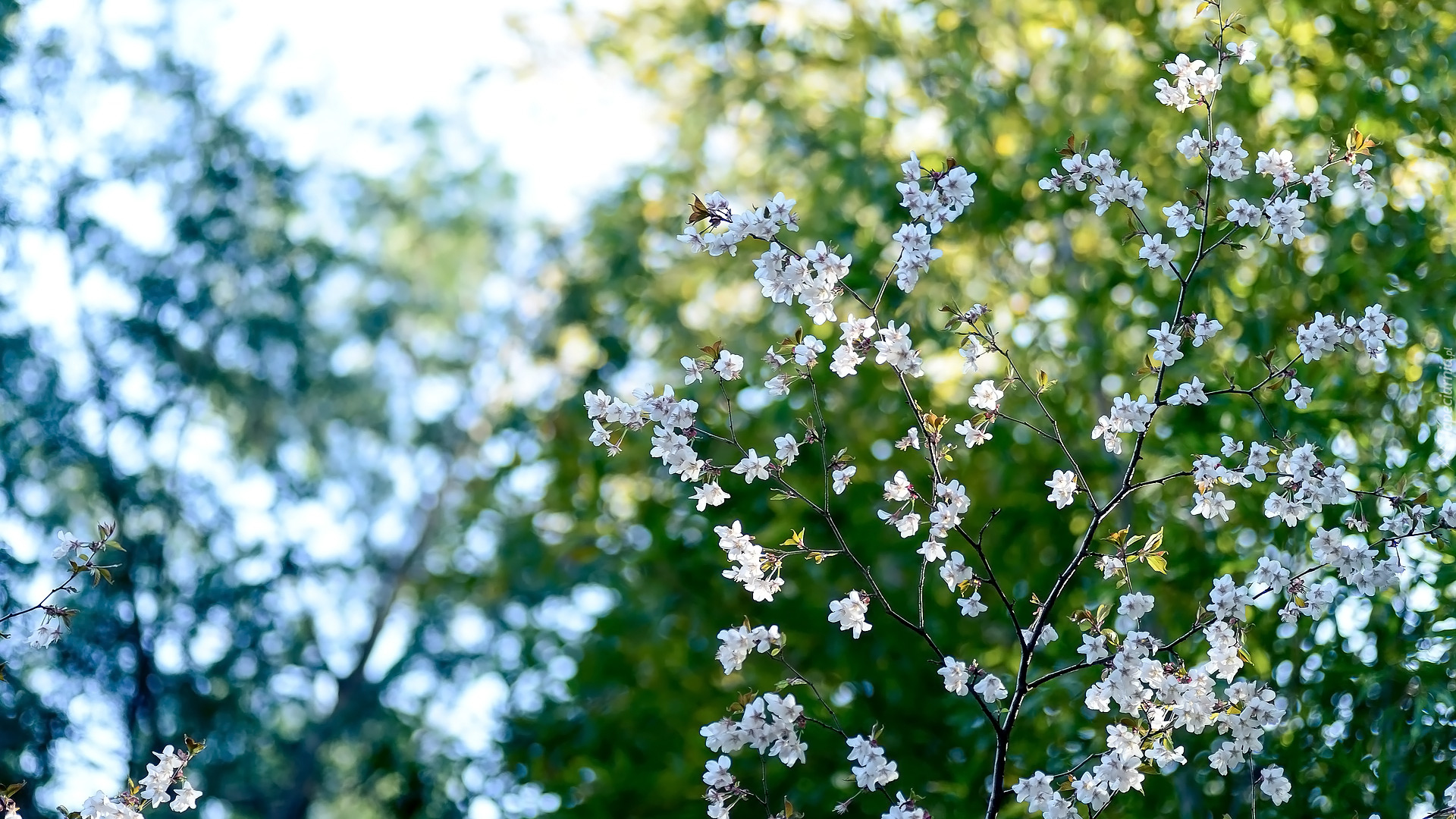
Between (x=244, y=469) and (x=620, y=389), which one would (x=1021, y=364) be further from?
(x=244, y=469)

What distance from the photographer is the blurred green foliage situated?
271 cm

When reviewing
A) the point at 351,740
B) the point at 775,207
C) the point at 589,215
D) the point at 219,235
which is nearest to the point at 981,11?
the point at 589,215

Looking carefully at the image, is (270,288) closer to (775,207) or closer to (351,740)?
(351,740)

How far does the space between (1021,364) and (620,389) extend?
58.8 inches

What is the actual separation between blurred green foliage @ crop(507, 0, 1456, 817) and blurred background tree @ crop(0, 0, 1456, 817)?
0.02 m

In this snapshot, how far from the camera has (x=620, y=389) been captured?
4352mm

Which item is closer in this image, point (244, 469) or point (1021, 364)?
point (1021, 364)

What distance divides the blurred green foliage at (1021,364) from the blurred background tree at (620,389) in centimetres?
2

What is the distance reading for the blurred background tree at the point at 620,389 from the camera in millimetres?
2924

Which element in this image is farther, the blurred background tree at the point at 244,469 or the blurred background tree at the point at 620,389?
the blurred background tree at the point at 244,469

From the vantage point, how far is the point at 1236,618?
75.1 inches

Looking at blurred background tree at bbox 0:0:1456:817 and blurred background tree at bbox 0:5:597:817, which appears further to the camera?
blurred background tree at bbox 0:5:597:817

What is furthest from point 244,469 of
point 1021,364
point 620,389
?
point 1021,364

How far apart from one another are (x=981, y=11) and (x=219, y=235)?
3393mm
